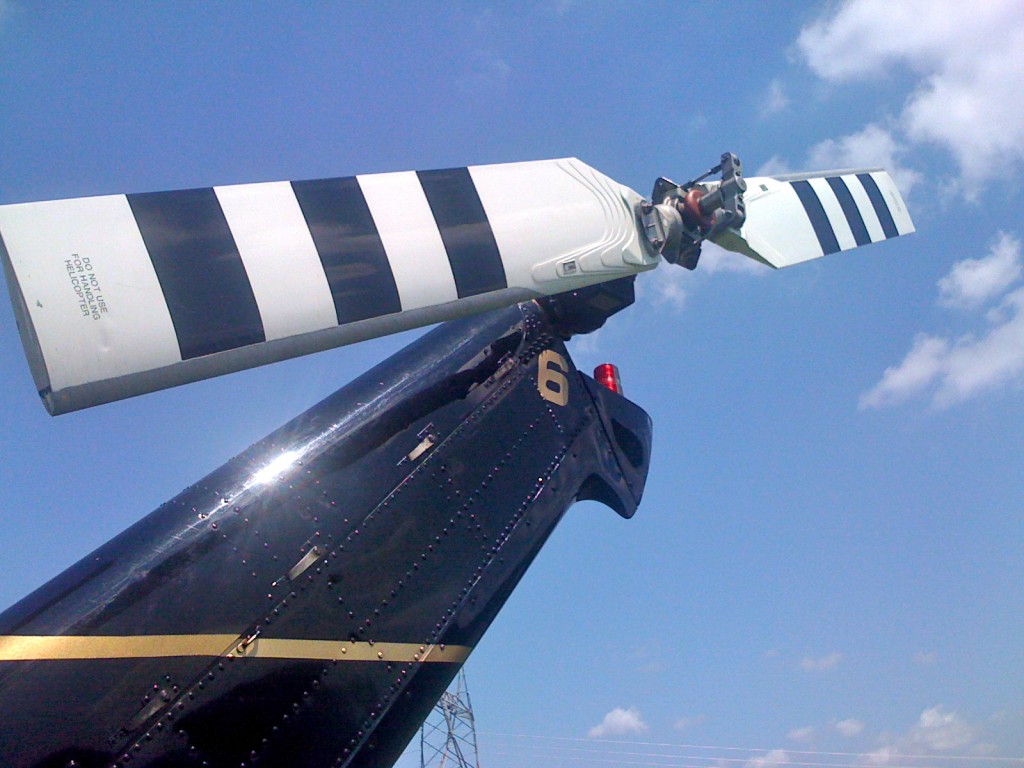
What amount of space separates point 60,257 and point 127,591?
118 centimetres

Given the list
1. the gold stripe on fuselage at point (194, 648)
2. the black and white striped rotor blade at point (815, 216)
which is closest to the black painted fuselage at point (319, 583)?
the gold stripe on fuselage at point (194, 648)

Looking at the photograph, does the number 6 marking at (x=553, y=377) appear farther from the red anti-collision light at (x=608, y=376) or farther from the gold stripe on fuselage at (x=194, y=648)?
the gold stripe on fuselage at (x=194, y=648)

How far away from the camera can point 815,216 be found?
13.1ft

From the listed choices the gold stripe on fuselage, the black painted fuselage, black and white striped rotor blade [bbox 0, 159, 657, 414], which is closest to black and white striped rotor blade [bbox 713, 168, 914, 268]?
the black painted fuselage

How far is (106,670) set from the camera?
2297 millimetres

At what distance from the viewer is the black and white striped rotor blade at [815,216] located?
12.2 ft

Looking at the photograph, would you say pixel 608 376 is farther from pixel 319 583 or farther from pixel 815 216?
pixel 319 583

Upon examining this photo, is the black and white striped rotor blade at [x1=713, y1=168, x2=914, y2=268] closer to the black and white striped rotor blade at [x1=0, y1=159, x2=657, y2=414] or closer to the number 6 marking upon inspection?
the number 6 marking

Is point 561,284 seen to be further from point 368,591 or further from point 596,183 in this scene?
point 368,591

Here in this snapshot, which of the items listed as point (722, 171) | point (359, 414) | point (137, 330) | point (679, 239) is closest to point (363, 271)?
point (137, 330)

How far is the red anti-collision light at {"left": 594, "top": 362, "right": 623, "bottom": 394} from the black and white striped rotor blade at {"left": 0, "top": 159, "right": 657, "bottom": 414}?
5.48ft

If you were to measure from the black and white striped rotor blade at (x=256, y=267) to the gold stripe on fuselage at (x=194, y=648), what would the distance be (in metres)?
0.98

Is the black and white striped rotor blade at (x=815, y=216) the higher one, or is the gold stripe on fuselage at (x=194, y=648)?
the black and white striped rotor blade at (x=815, y=216)

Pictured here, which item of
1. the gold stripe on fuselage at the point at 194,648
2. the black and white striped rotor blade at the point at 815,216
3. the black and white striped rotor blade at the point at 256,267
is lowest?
the gold stripe on fuselage at the point at 194,648
